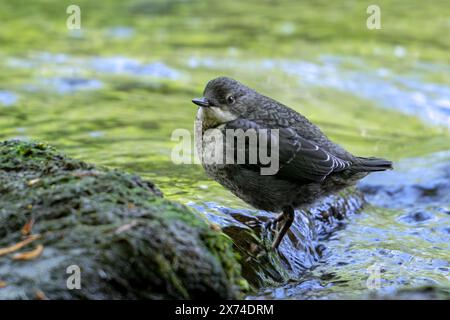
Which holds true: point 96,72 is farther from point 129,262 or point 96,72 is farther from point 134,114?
point 129,262

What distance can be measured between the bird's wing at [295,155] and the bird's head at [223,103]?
0.29 feet

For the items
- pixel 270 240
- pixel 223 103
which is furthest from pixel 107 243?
pixel 270 240

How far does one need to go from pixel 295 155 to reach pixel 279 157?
0.47ft

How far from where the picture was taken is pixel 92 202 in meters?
3.80

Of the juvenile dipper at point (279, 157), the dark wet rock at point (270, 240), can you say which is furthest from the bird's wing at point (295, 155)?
the dark wet rock at point (270, 240)

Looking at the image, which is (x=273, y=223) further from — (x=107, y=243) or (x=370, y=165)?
(x=107, y=243)

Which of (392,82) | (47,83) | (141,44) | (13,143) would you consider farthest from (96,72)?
(13,143)

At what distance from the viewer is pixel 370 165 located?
5586 millimetres

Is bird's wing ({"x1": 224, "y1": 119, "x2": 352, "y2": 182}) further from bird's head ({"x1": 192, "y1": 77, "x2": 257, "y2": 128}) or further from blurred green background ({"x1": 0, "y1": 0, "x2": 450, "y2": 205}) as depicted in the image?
blurred green background ({"x1": 0, "y1": 0, "x2": 450, "y2": 205})

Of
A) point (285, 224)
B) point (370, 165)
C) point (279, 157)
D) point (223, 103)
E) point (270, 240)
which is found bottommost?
point (270, 240)

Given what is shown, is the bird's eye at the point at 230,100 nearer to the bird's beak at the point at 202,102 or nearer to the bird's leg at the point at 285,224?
the bird's beak at the point at 202,102

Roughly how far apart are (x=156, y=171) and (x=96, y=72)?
5881mm

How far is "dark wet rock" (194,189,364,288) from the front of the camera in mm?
4906

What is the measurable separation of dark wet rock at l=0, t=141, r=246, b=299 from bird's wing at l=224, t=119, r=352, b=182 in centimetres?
126
